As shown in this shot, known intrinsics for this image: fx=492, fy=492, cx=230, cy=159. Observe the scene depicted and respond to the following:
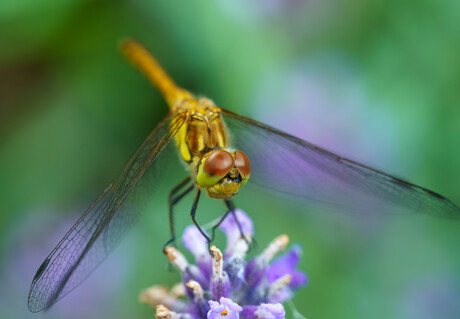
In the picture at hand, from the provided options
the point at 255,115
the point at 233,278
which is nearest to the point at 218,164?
the point at 233,278

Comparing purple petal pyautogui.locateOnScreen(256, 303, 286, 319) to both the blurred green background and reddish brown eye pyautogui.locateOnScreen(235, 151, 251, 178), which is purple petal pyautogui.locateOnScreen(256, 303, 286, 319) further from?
the blurred green background

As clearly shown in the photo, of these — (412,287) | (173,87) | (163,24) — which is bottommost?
(412,287)

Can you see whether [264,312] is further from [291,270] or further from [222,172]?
[222,172]

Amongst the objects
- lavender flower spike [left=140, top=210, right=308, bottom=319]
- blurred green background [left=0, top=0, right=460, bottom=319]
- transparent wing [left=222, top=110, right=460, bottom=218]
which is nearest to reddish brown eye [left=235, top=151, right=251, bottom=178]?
lavender flower spike [left=140, top=210, right=308, bottom=319]

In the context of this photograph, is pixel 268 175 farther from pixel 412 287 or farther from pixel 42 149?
pixel 42 149

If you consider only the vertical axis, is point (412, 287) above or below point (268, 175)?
above

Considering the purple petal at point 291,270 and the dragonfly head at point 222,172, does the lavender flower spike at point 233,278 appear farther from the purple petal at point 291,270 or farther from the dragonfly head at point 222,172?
the dragonfly head at point 222,172

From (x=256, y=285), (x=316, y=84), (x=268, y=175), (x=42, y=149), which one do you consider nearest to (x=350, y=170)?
(x=268, y=175)

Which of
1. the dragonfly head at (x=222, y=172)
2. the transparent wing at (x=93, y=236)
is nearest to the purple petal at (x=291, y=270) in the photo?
the dragonfly head at (x=222, y=172)
